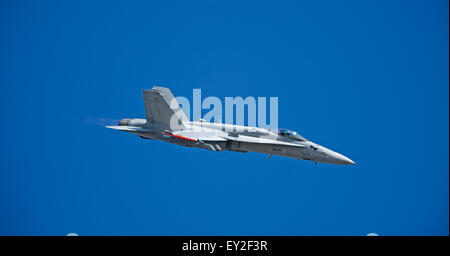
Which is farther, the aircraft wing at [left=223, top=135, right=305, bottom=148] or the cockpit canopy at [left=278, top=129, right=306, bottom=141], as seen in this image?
the cockpit canopy at [left=278, top=129, right=306, bottom=141]

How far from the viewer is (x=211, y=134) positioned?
3312 centimetres

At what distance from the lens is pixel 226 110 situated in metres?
35.0

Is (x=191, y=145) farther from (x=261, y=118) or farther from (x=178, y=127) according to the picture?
(x=261, y=118)

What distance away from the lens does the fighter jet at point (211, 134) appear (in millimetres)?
32688

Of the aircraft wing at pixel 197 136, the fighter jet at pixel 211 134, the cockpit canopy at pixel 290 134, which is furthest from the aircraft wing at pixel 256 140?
the aircraft wing at pixel 197 136

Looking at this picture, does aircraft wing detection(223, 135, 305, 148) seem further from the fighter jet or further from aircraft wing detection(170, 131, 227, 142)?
aircraft wing detection(170, 131, 227, 142)

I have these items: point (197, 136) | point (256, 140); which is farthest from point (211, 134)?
point (256, 140)

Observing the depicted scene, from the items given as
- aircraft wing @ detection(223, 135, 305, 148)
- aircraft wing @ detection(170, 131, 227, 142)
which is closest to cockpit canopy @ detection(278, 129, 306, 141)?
aircraft wing @ detection(223, 135, 305, 148)

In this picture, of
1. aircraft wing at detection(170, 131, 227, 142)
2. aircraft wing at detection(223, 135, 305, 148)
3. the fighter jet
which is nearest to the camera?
aircraft wing at detection(170, 131, 227, 142)

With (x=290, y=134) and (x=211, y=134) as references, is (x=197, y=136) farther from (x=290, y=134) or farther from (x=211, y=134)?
(x=290, y=134)

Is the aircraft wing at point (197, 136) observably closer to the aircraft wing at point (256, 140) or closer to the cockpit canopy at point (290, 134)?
the aircraft wing at point (256, 140)

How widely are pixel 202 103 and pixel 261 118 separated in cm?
399

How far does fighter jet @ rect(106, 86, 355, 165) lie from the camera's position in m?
32.7
